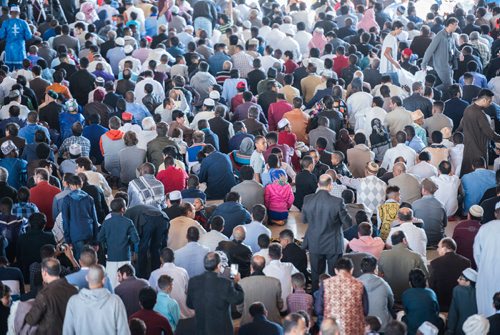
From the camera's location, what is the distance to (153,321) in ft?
32.9

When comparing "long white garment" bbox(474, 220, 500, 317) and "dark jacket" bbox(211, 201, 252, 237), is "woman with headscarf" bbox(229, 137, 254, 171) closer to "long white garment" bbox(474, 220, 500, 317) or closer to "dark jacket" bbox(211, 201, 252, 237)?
"dark jacket" bbox(211, 201, 252, 237)

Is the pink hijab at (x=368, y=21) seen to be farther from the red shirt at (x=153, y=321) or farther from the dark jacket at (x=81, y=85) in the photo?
the red shirt at (x=153, y=321)

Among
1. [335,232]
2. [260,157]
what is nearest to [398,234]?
[335,232]

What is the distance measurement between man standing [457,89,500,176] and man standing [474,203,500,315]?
3.88 metres

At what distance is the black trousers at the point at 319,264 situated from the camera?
456 inches

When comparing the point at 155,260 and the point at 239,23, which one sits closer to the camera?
the point at 155,260

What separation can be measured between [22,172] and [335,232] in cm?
460

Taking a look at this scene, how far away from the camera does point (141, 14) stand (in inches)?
898

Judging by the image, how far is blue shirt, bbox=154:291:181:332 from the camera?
10.5m

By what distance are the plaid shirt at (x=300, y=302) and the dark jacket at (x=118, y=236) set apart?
175cm

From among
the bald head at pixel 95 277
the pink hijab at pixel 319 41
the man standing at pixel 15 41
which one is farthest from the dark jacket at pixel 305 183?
the man standing at pixel 15 41

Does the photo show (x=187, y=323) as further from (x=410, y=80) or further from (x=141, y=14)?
(x=141, y=14)

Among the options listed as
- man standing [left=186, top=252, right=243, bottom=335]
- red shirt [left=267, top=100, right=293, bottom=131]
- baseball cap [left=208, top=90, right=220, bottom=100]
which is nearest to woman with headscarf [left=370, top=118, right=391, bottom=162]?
red shirt [left=267, top=100, right=293, bottom=131]

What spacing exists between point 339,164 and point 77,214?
151 inches
